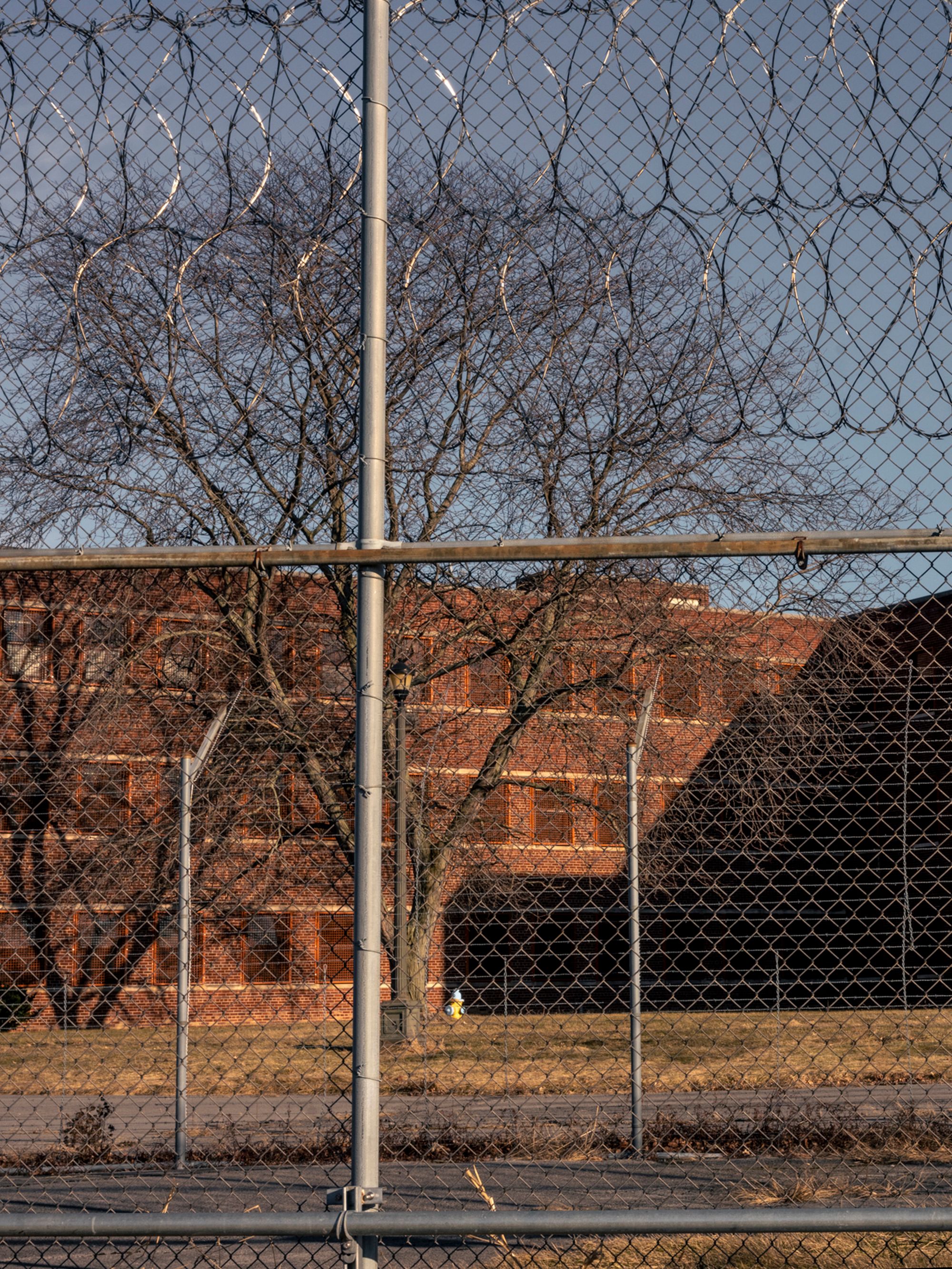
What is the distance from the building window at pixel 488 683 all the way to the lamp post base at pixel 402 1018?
1676 millimetres

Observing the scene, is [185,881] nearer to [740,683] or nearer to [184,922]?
[184,922]

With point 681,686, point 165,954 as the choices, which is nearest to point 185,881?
point 681,686

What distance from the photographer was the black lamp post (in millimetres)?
3646

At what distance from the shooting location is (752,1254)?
15.3 ft

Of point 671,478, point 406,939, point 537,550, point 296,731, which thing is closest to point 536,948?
point 671,478

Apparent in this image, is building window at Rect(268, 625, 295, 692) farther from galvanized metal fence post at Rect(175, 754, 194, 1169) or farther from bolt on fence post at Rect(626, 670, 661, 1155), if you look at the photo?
bolt on fence post at Rect(626, 670, 661, 1155)

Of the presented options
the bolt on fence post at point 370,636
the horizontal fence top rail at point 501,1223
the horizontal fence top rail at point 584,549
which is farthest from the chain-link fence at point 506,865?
the horizontal fence top rail at point 501,1223

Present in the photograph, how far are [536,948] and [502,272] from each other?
9052 millimetres

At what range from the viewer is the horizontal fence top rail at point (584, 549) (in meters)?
3.09

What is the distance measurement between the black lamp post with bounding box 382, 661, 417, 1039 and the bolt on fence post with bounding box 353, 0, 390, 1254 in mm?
371

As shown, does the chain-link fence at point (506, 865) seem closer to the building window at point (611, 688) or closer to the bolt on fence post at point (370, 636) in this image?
the building window at point (611, 688)

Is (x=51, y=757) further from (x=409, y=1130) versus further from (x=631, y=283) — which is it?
(x=409, y=1130)

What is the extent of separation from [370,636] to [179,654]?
3.86m

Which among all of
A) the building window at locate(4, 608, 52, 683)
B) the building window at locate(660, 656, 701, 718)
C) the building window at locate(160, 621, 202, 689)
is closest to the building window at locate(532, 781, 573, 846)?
the building window at locate(660, 656, 701, 718)
